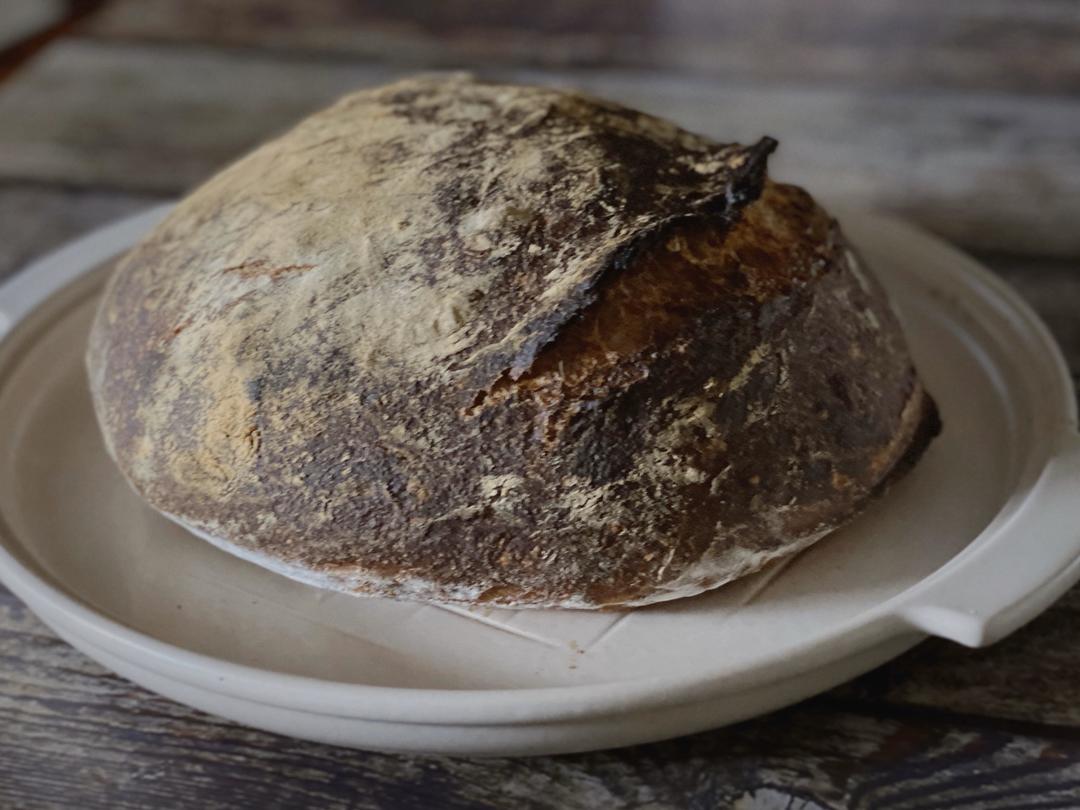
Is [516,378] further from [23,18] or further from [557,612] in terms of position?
[23,18]

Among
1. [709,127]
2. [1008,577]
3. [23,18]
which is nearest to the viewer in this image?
[1008,577]

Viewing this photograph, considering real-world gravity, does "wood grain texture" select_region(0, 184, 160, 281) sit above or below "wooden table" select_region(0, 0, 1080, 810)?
below

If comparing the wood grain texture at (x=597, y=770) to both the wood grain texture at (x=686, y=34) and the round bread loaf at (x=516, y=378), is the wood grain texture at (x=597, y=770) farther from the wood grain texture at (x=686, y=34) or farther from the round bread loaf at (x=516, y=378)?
the wood grain texture at (x=686, y=34)

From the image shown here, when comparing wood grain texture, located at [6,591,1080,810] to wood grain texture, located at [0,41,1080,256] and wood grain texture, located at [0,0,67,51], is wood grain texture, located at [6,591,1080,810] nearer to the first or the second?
wood grain texture, located at [0,41,1080,256]

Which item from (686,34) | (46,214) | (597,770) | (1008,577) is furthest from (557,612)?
(686,34)

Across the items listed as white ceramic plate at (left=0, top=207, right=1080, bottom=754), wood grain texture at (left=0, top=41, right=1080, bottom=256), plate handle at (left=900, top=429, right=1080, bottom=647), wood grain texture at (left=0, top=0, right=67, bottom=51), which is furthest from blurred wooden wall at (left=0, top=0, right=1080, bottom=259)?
plate handle at (left=900, top=429, right=1080, bottom=647)

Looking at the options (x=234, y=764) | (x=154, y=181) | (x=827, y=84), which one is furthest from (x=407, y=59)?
(x=234, y=764)

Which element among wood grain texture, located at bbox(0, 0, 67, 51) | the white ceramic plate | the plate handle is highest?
the plate handle
